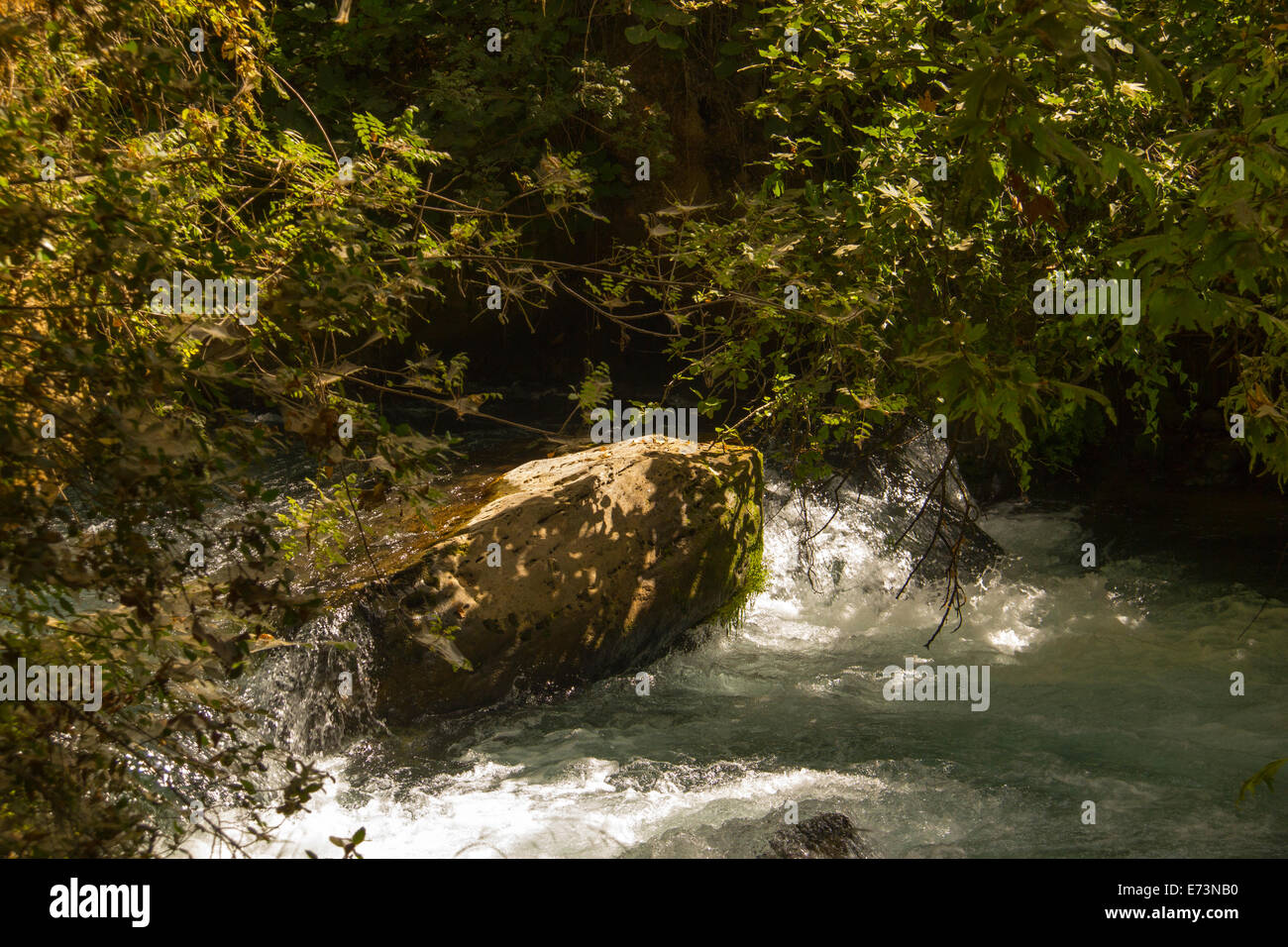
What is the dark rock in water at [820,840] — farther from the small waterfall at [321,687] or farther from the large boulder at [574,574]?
the small waterfall at [321,687]

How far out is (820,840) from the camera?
12.5 feet

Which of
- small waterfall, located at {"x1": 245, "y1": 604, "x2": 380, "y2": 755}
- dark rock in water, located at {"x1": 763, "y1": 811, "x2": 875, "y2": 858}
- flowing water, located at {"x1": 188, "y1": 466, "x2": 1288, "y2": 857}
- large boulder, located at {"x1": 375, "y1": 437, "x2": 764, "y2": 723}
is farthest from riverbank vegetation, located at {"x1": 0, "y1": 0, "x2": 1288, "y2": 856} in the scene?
dark rock in water, located at {"x1": 763, "y1": 811, "x2": 875, "y2": 858}

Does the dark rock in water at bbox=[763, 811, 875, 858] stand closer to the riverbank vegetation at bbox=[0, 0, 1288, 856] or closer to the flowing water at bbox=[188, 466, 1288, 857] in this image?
the flowing water at bbox=[188, 466, 1288, 857]

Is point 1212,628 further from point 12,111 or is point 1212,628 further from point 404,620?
point 12,111

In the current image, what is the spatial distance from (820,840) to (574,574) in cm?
190

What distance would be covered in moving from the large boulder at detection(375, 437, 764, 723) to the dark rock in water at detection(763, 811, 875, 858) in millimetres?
1584

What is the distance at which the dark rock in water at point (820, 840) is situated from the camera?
3.77 meters

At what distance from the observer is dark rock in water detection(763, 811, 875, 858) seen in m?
3.77

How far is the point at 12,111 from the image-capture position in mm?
2477

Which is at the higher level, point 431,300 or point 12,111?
point 431,300

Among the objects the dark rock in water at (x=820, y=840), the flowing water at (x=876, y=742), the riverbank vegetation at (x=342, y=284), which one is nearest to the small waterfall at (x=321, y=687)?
the flowing water at (x=876, y=742)

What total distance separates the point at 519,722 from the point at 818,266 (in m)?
2.50
